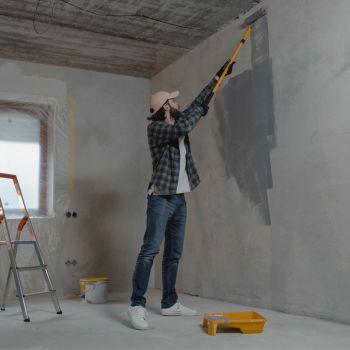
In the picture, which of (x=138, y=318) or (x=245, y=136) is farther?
(x=245, y=136)

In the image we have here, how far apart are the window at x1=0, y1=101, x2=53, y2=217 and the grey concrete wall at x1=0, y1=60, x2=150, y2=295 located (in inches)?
4.1

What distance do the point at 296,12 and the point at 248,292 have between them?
6.16ft

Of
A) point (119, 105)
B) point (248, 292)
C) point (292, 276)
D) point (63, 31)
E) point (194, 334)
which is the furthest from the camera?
point (119, 105)

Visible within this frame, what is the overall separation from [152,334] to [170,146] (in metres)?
1.08

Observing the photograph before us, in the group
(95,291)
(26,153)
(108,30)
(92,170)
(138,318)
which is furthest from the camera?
(92,170)

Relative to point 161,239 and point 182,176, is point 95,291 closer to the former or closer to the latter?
point 161,239

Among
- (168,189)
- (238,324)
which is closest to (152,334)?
(238,324)

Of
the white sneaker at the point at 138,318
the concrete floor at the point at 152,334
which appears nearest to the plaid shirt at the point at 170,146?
the white sneaker at the point at 138,318

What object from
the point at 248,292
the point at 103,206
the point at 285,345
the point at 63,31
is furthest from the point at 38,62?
the point at 285,345

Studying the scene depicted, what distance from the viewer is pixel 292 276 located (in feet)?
9.35

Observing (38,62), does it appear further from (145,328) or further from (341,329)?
(341,329)

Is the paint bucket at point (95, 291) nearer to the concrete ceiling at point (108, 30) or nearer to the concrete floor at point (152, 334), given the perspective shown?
the concrete floor at point (152, 334)

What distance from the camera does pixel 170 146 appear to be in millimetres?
2789

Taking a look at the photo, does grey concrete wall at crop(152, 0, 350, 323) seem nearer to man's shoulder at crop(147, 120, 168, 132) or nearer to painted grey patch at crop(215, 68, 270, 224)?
painted grey patch at crop(215, 68, 270, 224)
